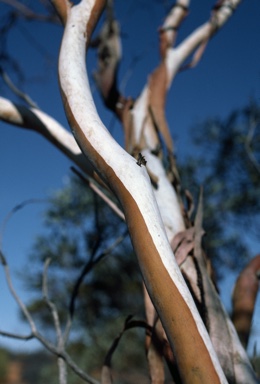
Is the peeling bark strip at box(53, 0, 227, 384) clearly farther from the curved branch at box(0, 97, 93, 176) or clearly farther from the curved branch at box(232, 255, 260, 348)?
the curved branch at box(232, 255, 260, 348)

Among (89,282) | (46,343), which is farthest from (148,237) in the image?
(89,282)

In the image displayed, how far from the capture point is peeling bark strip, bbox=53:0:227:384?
0.42 metres

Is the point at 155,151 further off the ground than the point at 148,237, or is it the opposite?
the point at 155,151

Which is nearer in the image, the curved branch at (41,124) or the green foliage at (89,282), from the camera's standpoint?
the curved branch at (41,124)

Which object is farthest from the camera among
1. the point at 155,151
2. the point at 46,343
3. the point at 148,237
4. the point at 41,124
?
the point at 155,151

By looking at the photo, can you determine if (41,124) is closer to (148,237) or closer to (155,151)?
(155,151)

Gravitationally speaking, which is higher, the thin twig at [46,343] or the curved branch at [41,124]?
the curved branch at [41,124]

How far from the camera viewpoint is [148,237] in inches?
18.2

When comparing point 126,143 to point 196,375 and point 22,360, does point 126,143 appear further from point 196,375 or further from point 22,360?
point 22,360

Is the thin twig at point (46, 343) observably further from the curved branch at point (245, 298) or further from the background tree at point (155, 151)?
the curved branch at point (245, 298)

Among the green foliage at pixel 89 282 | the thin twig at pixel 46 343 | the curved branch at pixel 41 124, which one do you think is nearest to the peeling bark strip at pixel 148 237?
the curved branch at pixel 41 124

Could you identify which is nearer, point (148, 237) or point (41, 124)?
point (148, 237)

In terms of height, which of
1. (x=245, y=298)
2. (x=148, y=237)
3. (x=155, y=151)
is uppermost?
(x=155, y=151)

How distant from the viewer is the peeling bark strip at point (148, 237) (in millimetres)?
419
